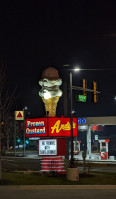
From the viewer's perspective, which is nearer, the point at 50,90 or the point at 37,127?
the point at 37,127

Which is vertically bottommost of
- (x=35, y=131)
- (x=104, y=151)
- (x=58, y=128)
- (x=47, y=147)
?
(x=104, y=151)

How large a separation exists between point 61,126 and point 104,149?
19.4 m

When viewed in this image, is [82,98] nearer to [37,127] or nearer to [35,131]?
[37,127]

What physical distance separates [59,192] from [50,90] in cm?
1335

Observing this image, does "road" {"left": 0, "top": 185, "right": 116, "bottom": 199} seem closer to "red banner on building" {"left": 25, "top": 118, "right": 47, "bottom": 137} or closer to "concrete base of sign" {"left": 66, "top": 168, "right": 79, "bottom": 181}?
"concrete base of sign" {"left": 66, "top": 168, "right": 79, "bottom": 181}

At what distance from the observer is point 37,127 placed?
24.6 metres

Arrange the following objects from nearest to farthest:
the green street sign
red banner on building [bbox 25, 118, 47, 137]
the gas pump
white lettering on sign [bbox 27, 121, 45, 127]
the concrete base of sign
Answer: the concrete base of sign → red banner on building [bbox 25, 118, 47, 137] → white lettering on sign [bbox 27, 121, 45, 127] → the green street sign → the gas pump

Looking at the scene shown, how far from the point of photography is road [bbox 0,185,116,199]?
1402 centimetres

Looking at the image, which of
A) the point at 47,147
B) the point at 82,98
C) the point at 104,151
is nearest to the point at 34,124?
the point at 47,147

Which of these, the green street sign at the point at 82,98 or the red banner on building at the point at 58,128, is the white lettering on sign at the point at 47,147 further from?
the green street sign at the point at 82,98

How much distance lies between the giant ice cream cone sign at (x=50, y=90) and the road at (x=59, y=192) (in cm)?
1106

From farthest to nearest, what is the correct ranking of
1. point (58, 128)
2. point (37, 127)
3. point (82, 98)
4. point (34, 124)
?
point (82, 98) → point (34, 124) → point (37, 127) → point (58, 128)

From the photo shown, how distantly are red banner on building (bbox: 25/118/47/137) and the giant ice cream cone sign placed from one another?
2532mm

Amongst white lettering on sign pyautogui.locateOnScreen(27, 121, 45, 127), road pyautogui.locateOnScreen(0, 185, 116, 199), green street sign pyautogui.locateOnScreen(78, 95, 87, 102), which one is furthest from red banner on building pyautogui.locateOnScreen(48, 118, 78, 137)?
road pyautogui.locateOnScreen(0, 185, 116, 199)
